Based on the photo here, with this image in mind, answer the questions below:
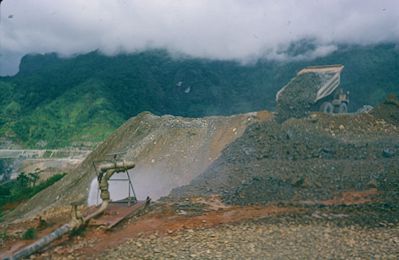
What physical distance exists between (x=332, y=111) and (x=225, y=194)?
9.07 metres

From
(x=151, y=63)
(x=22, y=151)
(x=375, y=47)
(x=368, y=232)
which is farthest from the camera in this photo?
(x=151, y=63)

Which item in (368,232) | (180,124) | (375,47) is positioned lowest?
(368,232)

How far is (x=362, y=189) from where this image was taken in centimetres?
1179

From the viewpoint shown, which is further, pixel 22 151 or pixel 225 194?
pixel 22 151

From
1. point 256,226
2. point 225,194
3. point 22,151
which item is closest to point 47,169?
point 22,151

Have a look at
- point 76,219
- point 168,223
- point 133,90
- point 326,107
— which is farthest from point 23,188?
point 133,90

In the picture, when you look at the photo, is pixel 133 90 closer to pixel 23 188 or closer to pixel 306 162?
pixel 23 188

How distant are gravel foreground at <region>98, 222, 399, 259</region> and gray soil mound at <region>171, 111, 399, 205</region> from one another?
2.09m

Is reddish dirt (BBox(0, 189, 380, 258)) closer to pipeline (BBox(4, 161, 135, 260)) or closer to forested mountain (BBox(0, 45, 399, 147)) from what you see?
pipeline (BBox(4, 161, 135, 260))

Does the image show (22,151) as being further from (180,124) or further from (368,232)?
(368,232)

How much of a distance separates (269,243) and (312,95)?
1064cm

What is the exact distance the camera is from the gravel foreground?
→ 7.96 metres

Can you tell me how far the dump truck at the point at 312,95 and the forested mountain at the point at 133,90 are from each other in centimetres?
1729

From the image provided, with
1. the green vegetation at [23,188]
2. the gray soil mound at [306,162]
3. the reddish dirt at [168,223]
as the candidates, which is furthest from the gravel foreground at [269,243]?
the green vegetation at [23,188]
